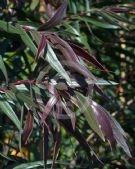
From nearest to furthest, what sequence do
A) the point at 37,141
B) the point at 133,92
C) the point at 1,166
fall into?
the point at 1,166, the point at 37,141, the point at 133,92

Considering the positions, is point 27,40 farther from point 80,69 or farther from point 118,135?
point 118,135

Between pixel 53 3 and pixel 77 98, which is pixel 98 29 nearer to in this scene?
pixel 53 3

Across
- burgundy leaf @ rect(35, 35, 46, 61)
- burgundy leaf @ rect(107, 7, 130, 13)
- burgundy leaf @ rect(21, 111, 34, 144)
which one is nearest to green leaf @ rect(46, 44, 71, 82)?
burgundy leaf @ rect(35, 35, 46, 61)

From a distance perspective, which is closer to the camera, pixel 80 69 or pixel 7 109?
pixel 80 69

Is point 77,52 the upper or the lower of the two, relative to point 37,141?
upper

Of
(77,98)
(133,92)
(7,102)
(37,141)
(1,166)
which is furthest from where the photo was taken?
(133,92)

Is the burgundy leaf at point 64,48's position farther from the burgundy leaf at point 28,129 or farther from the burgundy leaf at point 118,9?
the burgundy leaf at point 118,9

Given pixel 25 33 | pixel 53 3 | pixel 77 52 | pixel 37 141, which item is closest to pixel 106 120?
pixel 77 52

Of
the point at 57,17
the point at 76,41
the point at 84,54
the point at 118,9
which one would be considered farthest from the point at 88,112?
the point at 76,41
